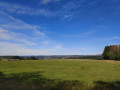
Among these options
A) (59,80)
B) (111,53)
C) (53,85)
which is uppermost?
(111,53)

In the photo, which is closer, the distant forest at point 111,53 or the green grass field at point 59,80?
the green grass field at point 59,80

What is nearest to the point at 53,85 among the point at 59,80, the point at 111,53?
the point at 59,80

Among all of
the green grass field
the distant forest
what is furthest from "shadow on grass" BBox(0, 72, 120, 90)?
the distant forest

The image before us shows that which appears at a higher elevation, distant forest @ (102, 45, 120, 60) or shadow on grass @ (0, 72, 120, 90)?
distant forest @ (102, 45, 120, 60)

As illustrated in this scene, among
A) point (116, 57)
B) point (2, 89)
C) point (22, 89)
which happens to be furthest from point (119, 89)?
point (116, 57)

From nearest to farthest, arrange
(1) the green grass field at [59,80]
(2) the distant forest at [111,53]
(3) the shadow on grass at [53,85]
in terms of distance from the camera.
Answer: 1. (3) the shadow on grass at [53,85]
2. (1) the green grass field at [59,80]
3. (2) the distant forest at [111,53]

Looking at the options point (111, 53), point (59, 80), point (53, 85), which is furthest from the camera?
point (111, 53)

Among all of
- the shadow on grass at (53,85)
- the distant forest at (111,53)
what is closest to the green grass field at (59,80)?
the shadow on grass at (53,85)

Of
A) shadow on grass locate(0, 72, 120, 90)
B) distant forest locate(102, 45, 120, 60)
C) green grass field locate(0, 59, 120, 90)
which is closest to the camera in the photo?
shadow on grass locate(0, 72, 120, 90)

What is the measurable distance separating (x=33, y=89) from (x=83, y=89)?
2559 mm

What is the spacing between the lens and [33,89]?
19.2 feet

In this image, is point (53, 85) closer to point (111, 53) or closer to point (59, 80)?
point (59, 80)

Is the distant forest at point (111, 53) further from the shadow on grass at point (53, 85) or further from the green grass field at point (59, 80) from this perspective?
the shadow on grass at point (53, 85)

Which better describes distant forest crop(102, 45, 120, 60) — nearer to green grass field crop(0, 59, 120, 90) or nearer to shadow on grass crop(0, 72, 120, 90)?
green grass field crop(0, 59, 120, 90)
